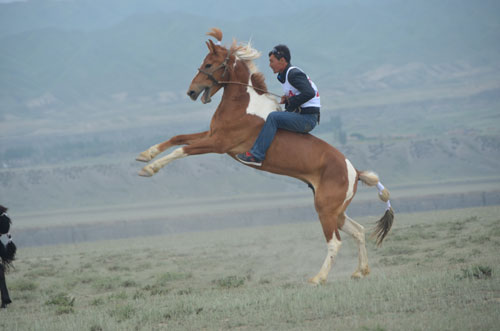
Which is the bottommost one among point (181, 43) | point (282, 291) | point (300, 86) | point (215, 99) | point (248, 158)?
point (282, 291)

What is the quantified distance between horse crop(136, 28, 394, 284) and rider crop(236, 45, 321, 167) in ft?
0.49

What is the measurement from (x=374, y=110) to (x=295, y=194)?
39.7m

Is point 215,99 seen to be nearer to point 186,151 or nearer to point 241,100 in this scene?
point 241,100

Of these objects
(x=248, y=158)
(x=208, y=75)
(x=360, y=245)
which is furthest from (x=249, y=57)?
(x=360, y=245)

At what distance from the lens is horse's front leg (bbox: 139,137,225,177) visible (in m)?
9.03

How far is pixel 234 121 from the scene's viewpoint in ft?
30.9

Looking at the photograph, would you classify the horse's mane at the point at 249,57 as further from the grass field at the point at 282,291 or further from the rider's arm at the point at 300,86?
the grass field at the point at 282,291

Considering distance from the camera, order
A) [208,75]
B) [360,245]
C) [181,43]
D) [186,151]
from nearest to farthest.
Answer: [186,151]
[208,75]
[360,245]
[181,43]

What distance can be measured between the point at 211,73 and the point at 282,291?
312cm

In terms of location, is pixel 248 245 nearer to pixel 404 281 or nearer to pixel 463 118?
pixel 404 281

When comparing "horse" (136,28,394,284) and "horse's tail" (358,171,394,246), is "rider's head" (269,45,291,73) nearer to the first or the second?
"horse" (136,28,394,284)

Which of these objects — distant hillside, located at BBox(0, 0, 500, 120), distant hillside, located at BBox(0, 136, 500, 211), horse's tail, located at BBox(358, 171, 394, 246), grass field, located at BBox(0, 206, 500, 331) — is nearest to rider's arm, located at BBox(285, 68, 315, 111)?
horse's tail, located at BBox(358, 171, 394, 246)

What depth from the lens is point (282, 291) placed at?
9.37m

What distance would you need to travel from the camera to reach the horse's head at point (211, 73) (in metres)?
9.61
